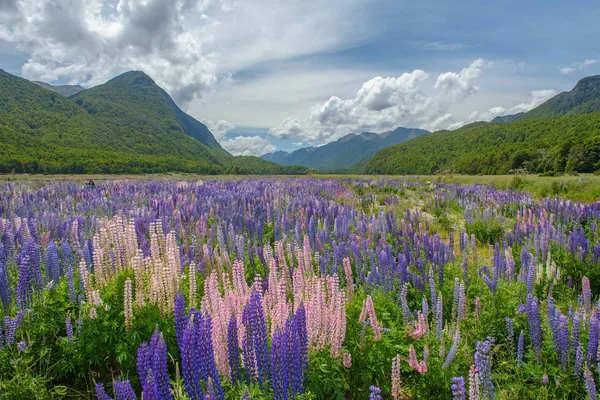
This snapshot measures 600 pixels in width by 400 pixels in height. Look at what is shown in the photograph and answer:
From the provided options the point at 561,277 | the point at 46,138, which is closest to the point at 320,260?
the point at 561,277

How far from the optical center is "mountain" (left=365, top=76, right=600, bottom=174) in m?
53.7

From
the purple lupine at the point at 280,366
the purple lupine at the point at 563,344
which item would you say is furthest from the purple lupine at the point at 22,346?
the purple lupine at the point at 563,344

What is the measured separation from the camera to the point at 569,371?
10.4 ft

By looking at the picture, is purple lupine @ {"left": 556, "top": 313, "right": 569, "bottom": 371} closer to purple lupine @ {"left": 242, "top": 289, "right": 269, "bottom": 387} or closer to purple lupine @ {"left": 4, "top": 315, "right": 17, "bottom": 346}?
purple lupine @ {"left": 242, "top": 289, "right": 269, "bottom": 387}

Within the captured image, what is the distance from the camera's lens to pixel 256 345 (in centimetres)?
221

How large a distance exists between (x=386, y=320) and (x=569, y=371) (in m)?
1.66

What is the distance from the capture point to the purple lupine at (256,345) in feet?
7.30

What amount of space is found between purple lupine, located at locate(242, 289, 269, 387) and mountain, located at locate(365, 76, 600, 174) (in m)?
50.4

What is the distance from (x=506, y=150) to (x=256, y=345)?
4094 inches

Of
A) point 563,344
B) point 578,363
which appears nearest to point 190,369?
point 578,363

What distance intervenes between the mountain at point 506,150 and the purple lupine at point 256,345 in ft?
165

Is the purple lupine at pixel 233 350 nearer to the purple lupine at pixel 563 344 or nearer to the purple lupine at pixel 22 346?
the purple lupine at pixel 22 346

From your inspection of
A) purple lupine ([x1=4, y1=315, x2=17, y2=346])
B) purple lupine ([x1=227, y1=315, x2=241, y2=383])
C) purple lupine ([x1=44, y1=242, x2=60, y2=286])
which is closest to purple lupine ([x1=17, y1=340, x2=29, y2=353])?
purple lupine ([x1=4, y1=315, x2=17, y2=346])

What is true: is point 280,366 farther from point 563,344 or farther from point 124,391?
point 563,344
